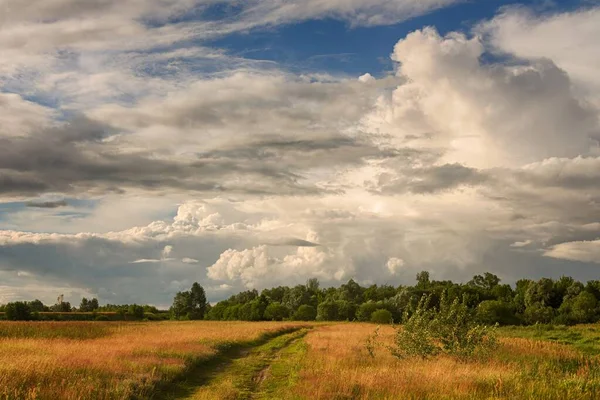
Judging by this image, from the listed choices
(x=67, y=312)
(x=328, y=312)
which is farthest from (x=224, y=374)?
(x=67, y=312)

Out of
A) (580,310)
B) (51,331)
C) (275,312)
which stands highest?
(51,331)

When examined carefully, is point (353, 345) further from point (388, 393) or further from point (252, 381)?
point (388, 393)

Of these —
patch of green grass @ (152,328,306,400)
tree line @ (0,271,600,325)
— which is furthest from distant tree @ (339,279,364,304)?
patch of green grass @ (152,328,306,400)

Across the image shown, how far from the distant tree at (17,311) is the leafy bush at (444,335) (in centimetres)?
7091

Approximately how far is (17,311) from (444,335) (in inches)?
2917

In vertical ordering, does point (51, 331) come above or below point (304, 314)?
above


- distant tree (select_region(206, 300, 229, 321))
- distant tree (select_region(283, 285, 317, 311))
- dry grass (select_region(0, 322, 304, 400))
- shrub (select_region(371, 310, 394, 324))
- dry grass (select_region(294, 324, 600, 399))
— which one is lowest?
distant tree (select_region(206, 300, 229, 321))

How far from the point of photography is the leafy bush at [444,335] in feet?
79.8

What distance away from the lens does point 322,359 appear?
24.4 m

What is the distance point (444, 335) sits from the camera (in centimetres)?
2484

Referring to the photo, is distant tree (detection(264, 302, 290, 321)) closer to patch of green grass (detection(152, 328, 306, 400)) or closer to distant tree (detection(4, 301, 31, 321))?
distant tree (detection(4, 301, 31, 321))

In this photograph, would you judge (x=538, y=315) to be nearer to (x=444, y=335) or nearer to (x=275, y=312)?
(x=275, y=312)

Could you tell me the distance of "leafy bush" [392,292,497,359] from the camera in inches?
958

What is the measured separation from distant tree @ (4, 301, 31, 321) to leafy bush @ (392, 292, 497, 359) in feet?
233
